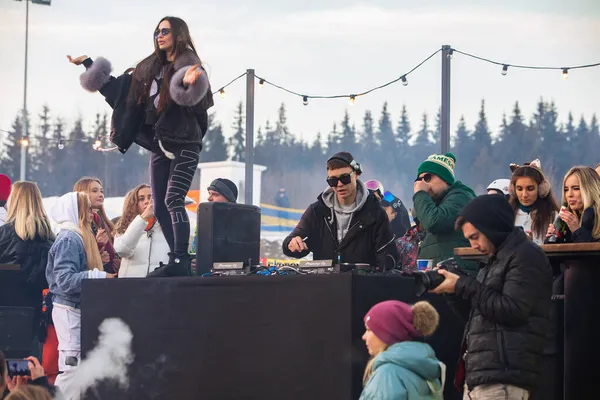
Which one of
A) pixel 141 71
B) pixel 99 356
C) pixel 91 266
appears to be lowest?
pixel 99 356

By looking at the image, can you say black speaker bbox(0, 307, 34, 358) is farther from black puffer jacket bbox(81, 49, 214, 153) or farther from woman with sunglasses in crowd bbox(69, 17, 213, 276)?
black puffer jacket bbox(81, 49, 214, 153)

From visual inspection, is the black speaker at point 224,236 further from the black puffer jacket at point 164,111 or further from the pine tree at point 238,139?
the pine tree at point 238,139

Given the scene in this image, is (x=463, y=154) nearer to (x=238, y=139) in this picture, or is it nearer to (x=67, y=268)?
(x=238, y=139)

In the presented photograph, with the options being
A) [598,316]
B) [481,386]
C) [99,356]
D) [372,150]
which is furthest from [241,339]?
[372,150]

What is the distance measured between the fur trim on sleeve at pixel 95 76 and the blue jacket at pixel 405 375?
301 centimetres

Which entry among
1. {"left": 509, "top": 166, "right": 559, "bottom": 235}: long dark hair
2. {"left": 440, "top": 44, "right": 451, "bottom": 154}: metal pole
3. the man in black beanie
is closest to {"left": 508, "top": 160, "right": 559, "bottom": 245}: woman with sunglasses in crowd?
{"left": 509, "top": 166, "right": 559, "bottom": 235}: long dark hair

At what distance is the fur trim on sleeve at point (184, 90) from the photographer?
6012mm

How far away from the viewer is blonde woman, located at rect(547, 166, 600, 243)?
5.40m

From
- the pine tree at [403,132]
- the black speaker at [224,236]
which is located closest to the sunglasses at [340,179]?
the black speaker at [224,236]

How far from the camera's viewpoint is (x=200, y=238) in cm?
609

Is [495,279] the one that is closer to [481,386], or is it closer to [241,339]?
[481,386]

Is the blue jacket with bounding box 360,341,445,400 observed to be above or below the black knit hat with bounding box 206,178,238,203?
below

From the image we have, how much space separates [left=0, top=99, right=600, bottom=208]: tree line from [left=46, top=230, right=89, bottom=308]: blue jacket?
33855 mm

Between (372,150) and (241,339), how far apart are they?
4428 centimetres
